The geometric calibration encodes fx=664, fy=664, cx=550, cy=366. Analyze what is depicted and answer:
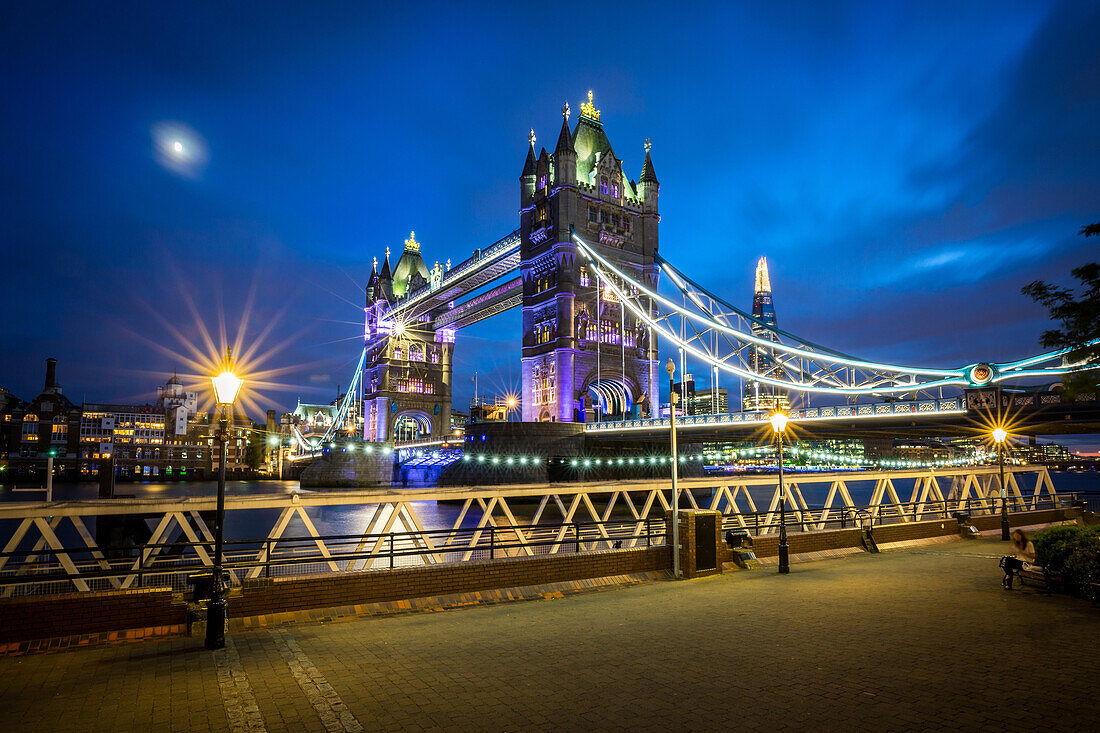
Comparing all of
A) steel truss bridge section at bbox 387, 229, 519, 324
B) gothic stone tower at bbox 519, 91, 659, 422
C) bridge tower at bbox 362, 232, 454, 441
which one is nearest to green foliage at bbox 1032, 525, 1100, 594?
gothic stone tower at bbox 519, 91, 659, 422

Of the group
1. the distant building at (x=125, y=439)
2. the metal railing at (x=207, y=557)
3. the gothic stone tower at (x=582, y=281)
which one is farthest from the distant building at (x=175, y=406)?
the metal railing at (x=207, y=557)

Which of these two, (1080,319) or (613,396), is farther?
(613,396)

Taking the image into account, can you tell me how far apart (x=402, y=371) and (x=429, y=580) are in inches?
4213

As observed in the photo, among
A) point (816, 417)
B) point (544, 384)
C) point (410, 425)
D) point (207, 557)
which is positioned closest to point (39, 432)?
point (410, 425)

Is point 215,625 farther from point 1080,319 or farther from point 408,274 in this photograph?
point 408,274

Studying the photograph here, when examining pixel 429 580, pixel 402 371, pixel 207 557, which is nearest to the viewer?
pixel 429 580

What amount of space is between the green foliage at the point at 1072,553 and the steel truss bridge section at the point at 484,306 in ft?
225

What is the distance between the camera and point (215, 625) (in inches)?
356

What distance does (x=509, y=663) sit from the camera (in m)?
8.48

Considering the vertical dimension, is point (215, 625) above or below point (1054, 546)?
below

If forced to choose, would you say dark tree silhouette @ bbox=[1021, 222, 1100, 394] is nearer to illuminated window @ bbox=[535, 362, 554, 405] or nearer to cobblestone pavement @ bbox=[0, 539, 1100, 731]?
cobblestone pavement @ bbox=[0, 539, 1100, 731]

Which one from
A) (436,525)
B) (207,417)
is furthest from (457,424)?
(436,525)

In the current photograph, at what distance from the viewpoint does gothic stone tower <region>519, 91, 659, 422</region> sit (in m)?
71.4

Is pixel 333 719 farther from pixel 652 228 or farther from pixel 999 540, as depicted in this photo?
pixel 652 228
